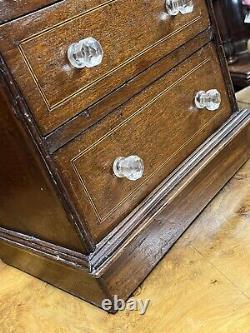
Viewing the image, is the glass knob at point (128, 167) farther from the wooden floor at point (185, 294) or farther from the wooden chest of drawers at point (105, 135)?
the wooden floor at point (185, 294)

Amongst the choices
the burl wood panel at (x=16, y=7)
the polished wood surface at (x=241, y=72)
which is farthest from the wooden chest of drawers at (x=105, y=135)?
the polished wood surface at (x=241, y=72)

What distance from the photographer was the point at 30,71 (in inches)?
23.9

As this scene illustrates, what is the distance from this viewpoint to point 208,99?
92 cm

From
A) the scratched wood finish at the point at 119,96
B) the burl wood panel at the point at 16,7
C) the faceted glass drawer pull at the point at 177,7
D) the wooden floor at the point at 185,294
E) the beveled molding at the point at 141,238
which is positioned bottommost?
the wooden floor at the point at 185,294

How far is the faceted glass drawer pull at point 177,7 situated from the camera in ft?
2.67

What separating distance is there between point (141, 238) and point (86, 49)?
374 millimetres

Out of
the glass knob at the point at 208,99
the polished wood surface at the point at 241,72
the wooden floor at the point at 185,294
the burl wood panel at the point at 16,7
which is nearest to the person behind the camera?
the burl wood panel at the point at 16,7

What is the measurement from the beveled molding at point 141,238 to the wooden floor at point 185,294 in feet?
0.09

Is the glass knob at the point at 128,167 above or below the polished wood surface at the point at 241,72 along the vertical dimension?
above

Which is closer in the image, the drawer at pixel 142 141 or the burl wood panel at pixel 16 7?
the burl wood panel at pixel 16 7

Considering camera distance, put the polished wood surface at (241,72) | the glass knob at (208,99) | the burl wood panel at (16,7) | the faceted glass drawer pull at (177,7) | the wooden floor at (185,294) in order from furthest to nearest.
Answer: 1. the polished wood surface at (241,72)
2. the glass knob at (208,99)
3. the faceted glass drawer pull at (177,7)
4. the wooden floor at (185,294)
5. the burl wood panel at (16,7)

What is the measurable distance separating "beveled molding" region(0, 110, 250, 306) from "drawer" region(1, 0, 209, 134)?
24 cm

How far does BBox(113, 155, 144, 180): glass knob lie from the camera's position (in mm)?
741

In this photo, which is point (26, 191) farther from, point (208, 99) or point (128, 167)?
point (208, 99)
